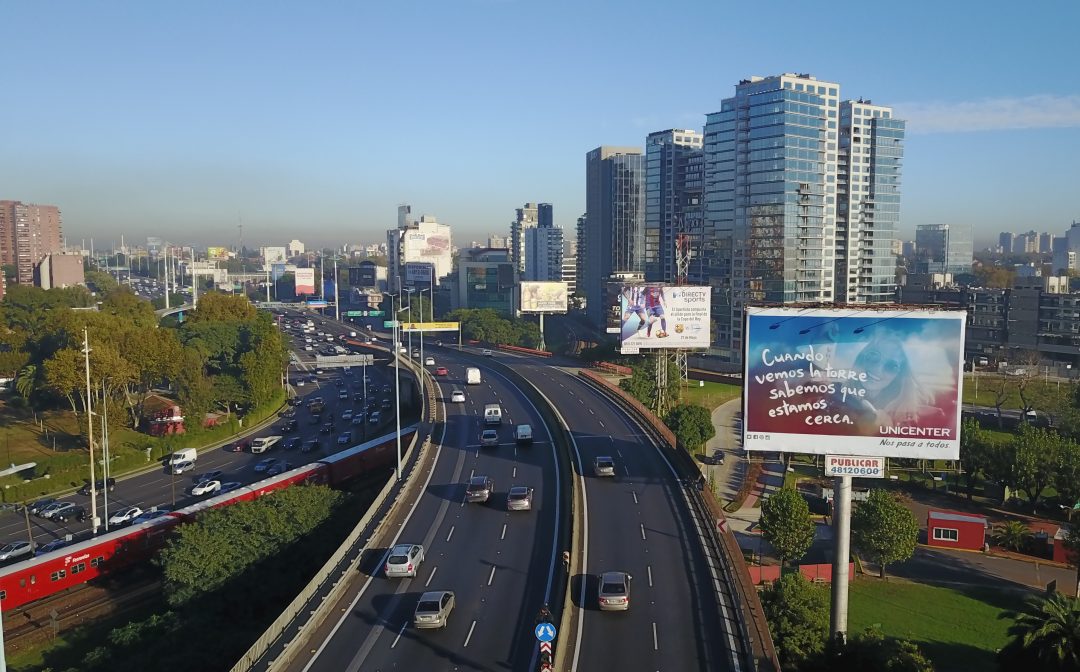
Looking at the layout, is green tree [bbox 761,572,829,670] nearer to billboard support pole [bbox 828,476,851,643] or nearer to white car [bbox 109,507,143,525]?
billboard support pole [bbox 828,476,851,643]

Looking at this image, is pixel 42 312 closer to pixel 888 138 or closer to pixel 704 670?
pixel 704 670

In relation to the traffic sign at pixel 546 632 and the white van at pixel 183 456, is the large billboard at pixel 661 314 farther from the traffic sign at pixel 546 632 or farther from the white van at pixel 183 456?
the traffic sign at pixel 546 632

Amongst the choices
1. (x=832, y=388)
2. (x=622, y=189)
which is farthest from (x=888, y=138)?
(x=832, y=388)

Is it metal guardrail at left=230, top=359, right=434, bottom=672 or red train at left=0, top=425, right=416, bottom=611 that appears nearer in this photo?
metal guardrail at left=230, top=359, right=434, bottom=672

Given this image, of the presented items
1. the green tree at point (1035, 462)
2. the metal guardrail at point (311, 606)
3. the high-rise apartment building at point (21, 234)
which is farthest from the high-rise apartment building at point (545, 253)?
the metal guardrail at point (311, 606)

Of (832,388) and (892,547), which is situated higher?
(832,388)

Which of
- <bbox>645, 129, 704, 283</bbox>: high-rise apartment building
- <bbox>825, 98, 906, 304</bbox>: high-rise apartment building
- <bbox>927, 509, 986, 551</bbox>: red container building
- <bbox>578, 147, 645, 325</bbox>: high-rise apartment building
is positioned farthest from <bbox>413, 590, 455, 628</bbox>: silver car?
<bbox>578, 147, 645, 325</bbox>: high-rise apartment building
